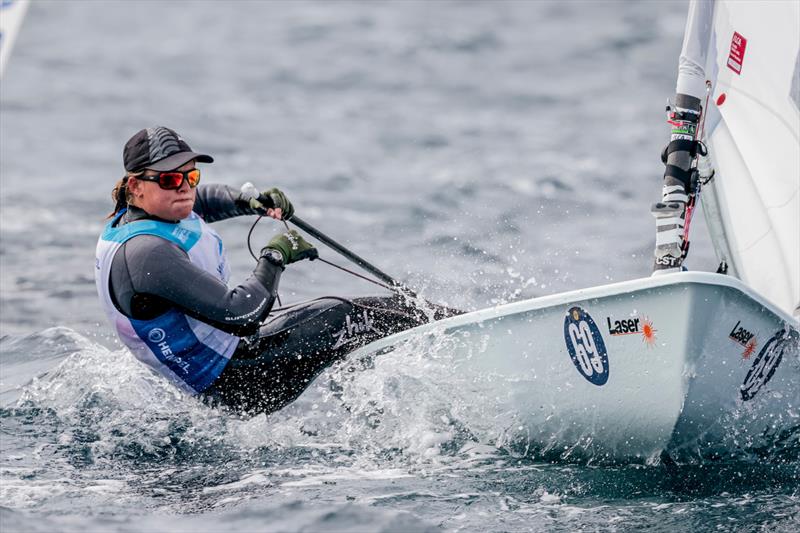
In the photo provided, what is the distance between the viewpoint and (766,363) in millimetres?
4477

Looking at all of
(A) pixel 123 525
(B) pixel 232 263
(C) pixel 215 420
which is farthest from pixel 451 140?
(A) pixel 123 525

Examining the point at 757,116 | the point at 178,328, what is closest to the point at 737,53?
the point at 757,116

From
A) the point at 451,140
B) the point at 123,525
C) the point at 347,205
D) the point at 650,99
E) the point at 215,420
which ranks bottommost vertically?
the point at 123,525

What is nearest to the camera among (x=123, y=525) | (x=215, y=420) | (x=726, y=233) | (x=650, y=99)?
(x=123, y=525)

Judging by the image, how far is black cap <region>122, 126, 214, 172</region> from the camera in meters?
4.75

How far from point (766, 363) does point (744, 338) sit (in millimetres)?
201

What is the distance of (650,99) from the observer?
14500mm

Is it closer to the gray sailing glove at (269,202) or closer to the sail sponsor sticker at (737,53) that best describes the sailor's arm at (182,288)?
the gray sailing glove at (269,202)

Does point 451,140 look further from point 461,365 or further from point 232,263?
point 461,365

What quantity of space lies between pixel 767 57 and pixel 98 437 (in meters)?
3.32

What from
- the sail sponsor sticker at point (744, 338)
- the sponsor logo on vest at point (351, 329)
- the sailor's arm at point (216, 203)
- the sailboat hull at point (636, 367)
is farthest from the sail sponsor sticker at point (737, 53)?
the sailor's arm at point (216, 203)

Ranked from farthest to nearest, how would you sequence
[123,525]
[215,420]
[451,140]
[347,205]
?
[451,140]
[347,205]
[215,420]
[123,525]

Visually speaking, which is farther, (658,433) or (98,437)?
(98,437)

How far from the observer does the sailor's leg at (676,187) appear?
15.2 feet
